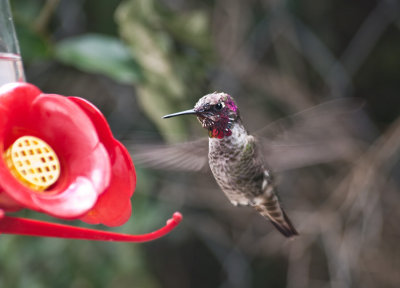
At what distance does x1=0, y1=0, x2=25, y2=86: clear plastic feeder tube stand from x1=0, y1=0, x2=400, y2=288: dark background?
828 millimetres

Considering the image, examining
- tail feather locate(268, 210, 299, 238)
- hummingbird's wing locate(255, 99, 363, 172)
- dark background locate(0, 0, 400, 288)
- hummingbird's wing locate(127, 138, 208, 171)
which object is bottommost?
dark background locate(0, 0, 400, 288)

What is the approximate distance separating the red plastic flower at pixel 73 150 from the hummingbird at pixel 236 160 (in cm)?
32

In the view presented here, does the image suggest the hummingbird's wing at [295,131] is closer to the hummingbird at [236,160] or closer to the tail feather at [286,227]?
the hummingbird at [236,160]

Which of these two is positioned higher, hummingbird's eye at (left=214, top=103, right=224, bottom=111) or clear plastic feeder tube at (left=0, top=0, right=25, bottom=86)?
hummingbird's eye at (left=214, top=103, right=224, bottom=111)

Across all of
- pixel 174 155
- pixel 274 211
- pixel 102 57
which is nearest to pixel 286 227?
pixel 274 211

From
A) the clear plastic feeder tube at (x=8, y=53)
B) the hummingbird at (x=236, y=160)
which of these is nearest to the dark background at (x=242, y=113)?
the hummingbird at (x=236, y=160)

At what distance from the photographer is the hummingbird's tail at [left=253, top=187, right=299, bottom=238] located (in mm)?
1548

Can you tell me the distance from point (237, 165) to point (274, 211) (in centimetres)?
18

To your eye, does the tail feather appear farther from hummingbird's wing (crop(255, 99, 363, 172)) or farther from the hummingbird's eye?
the hummingbird's eye

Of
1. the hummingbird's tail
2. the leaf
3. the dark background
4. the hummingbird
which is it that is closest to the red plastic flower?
the hummingbird

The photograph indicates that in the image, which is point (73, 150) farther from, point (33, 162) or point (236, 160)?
point (236, 160)

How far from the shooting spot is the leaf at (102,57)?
217 centimetres

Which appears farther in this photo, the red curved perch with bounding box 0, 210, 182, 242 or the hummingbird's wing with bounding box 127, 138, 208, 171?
the hummingbird's wing with bounding box 127, 138, 208, 171

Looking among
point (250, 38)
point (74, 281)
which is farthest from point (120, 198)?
point (250, 38)
